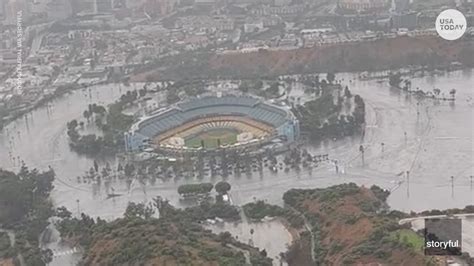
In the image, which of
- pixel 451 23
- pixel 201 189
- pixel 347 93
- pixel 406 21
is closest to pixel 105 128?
pixel 201 189

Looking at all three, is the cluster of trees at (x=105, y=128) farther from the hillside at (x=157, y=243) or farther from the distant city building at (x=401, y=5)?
the distant city building at (x=401, y=5)

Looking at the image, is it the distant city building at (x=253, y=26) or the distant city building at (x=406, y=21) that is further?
the distant city building at (x=253, y=26)

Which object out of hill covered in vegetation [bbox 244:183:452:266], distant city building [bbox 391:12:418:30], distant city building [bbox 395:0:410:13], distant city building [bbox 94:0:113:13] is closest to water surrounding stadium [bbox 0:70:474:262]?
hill covered in vegetation [bbox 244:183:452:266]

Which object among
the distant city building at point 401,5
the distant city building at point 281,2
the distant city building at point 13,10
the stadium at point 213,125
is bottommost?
the stadium at point 213,125

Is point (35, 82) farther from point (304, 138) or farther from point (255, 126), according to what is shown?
point (304, 138)

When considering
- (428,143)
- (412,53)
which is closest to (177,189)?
(428,143)

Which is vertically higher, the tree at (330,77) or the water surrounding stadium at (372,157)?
the tree at (330,77)

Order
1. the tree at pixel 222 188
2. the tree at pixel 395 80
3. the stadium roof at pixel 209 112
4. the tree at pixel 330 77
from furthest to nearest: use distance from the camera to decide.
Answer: the tree at pixel 330 77 → the tree at pixel 395 80 → the stadium roof at pixel 209 112 → the tree at pixel 222 188

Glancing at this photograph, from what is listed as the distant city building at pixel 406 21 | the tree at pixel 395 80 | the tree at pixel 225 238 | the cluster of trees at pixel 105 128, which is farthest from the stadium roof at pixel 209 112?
the distant city building at pixel 406 21
